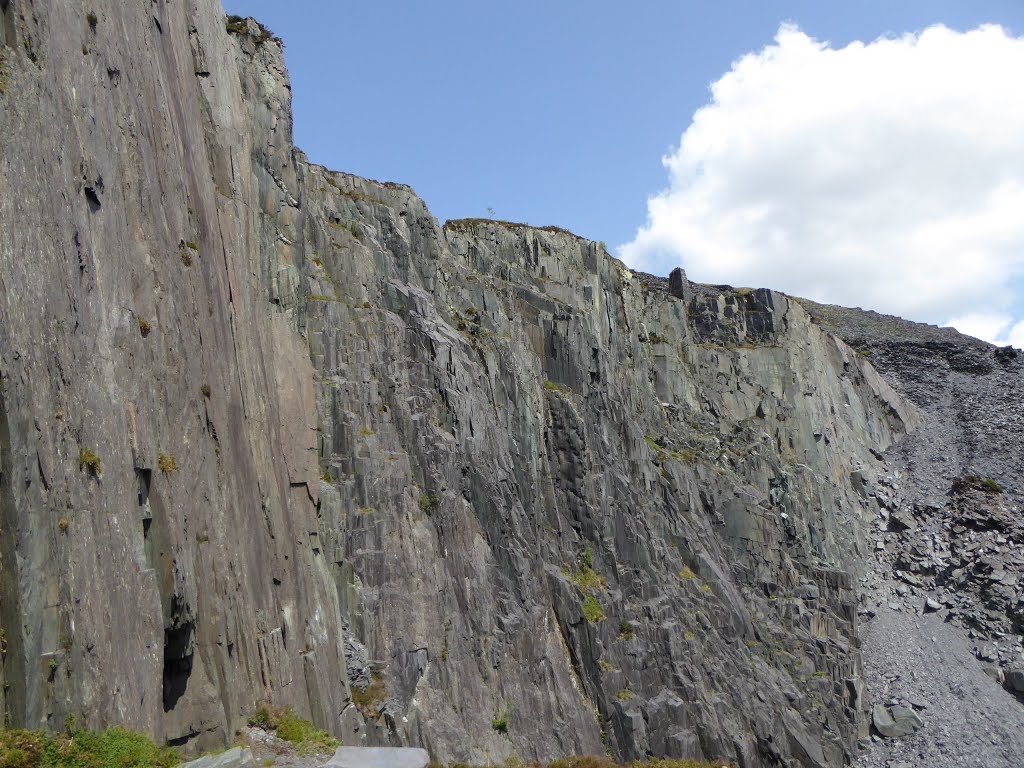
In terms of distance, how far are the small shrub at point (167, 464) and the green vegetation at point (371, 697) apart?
41.9ft

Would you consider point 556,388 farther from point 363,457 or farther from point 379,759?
point 379,759

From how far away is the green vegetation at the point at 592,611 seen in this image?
129 ft

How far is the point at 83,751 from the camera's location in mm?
12469

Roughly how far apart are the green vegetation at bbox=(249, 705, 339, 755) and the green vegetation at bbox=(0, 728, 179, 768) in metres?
4.13

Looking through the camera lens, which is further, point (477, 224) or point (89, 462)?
point (477, 224)

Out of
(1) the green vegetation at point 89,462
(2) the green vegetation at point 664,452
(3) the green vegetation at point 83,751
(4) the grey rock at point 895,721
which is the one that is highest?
(2) the green vegetation at point 664,452

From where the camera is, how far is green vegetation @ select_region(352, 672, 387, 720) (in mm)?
27141

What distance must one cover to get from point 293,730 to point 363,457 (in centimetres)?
1476

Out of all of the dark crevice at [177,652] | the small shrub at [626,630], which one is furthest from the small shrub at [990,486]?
the dark crevice at [177,652]

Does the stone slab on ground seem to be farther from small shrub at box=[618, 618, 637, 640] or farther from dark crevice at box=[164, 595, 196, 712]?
small shrub at box=[618, 618, 637, 640]

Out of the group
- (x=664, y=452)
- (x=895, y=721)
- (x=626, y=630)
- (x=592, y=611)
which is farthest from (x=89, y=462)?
(x=895, y=721)

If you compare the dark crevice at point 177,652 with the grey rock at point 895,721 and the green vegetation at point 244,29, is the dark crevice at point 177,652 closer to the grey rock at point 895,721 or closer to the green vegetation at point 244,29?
the green vegetation at point 244,29

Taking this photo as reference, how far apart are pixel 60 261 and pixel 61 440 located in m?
3.21

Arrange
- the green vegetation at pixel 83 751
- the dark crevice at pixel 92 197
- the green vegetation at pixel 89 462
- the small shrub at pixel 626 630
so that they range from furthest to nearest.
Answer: the small shrub at pixel 626 630 < the dark crevice at pixel 92 197 < the green vegetation at pixel 89 462 < the green vegetation at pixel 83 751
